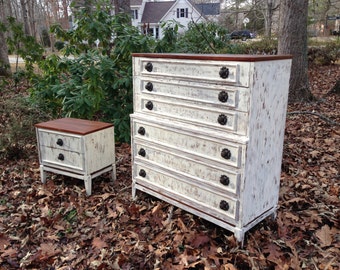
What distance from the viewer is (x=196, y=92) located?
2.44m

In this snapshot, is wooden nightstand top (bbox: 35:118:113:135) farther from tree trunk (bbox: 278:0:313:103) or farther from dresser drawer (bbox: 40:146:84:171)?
tree trunk (bbox: 278:0:313:103)

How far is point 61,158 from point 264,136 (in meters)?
2.15

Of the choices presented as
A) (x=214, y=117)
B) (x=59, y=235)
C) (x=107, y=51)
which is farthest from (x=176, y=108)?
(x=107, y=51)

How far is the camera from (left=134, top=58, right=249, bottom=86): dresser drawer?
Answer: 2.13 m

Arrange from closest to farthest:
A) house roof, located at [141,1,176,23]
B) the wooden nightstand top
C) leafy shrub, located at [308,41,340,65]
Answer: the wooden nightstand top
leafy shrub, located at [308,41,340,65]
house roof, located at [141,1,176,23]

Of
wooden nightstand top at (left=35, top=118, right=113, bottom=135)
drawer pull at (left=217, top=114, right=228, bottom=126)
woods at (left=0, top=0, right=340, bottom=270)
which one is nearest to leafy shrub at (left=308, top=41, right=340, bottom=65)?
woods at (left=0, top=0, right=340, bottom=270)

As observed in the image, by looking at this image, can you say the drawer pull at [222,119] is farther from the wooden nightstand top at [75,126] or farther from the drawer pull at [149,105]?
the wooden nightstand top at [75,126]

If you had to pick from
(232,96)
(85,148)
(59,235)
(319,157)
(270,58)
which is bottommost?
(59,235)

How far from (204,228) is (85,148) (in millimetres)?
1433

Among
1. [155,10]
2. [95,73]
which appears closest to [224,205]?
[95,73]

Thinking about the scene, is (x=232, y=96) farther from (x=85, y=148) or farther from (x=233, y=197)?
(x=85, y=148)

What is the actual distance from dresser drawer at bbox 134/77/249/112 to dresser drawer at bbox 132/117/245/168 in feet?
0.85

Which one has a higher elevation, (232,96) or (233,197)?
(232,96)

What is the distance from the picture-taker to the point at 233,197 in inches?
92.4
